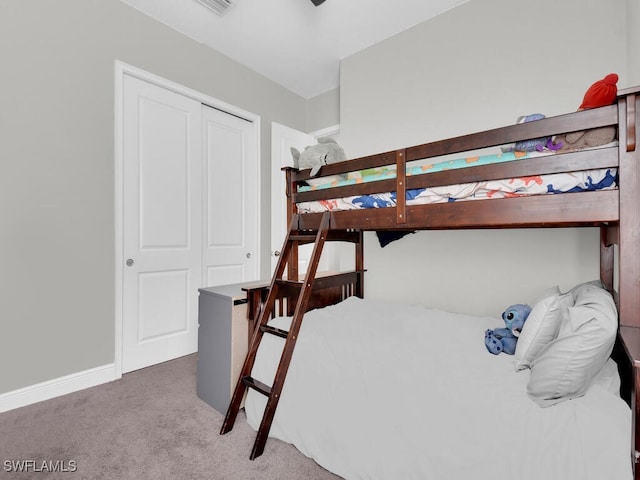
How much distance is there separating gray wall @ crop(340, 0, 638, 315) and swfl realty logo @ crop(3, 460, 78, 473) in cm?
227

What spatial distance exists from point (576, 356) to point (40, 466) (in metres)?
2.23

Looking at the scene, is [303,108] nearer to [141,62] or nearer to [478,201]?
[141,62]

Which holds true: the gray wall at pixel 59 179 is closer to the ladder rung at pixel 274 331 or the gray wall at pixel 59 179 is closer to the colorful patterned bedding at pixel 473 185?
the ladder rung at pixel 274 331

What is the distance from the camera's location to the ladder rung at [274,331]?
62.7 inches

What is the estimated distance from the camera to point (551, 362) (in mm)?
1008

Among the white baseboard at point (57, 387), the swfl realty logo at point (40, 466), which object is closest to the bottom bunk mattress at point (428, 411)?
the swfl realty logo at point (40, 466)

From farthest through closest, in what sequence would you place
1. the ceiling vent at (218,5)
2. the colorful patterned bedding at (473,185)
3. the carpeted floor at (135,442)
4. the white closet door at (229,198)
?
the white closet door at (229,198) < the ceiling vent at (218,5) < the carpeted floor at (135,442) < the colorful patterned bedding at (473,185)

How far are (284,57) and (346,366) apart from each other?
9.72 ft

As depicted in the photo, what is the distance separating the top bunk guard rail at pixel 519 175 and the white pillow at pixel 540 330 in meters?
0.34

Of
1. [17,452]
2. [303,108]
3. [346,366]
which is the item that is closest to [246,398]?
[346,366]

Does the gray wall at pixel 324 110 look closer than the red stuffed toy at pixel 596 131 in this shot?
No

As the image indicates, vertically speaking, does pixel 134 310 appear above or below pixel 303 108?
below

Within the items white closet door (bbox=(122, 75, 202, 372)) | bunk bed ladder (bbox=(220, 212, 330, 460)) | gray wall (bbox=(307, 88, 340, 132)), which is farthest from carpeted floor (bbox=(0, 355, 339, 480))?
gray wall (bbox=(307, 88, 340, 132))

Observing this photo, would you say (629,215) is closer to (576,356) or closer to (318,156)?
(576,356)
